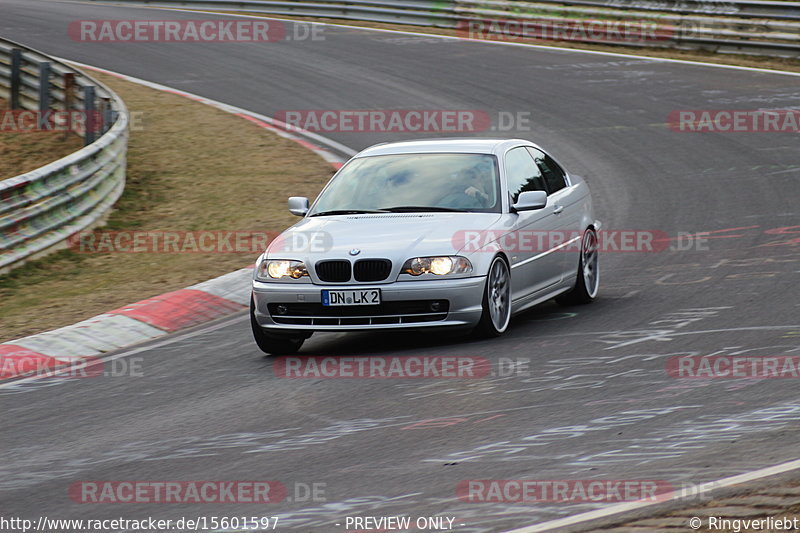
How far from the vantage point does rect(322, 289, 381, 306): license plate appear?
909 centimetres

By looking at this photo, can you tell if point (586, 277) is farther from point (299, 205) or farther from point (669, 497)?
point (669, 497)

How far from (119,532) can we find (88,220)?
34.2 feet

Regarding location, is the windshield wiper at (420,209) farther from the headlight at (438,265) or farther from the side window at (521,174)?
the headlight at (438,265)

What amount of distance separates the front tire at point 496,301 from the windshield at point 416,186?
0.61 metres

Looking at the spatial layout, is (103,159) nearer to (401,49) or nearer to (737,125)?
(737,125)

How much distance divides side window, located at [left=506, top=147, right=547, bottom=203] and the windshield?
19 cm

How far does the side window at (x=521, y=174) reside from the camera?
10.4 metres

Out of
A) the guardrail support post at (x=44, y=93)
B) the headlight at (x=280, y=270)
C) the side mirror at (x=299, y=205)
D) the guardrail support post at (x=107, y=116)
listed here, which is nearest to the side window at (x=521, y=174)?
the side mirror at (x=299, y=205)

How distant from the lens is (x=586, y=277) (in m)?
11.2

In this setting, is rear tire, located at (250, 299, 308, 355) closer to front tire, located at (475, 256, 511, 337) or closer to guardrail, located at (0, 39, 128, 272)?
front tire, located at (475, 256, 511, 337)

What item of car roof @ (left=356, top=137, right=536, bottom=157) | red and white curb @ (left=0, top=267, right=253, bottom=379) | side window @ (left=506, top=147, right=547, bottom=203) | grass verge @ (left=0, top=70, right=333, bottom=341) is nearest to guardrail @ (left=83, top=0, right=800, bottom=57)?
grass verge @ (left=0, top=70, right=333, bottom=341)

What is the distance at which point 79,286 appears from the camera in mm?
13000

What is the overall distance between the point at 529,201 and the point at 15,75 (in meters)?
14.5

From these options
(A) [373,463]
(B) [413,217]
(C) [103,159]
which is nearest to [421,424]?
(A) [373,463]
